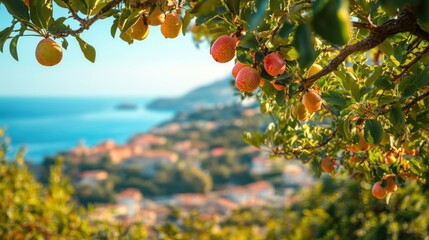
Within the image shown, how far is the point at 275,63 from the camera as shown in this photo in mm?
734

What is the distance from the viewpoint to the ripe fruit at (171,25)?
87 centimetres

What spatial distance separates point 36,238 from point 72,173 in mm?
20386

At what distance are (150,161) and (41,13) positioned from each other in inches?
963

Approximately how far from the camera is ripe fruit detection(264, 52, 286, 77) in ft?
2.40

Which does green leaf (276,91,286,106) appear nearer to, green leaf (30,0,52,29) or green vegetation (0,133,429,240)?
green leaf (30,0,52,29)

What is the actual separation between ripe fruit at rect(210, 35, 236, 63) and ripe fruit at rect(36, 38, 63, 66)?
1.03 feet

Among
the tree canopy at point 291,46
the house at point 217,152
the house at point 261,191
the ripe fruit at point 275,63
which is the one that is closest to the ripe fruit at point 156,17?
the tree canopy at point 291,46

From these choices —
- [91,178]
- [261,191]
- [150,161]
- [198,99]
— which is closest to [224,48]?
[261,191]

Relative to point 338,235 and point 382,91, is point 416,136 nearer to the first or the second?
point 382,91

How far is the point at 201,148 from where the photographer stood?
27844 millimetres

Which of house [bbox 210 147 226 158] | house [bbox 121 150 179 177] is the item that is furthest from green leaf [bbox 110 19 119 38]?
house [bbox 210 147 226 158]

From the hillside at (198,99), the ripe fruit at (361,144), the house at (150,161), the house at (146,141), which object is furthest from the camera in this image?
the hillside at (198,99)

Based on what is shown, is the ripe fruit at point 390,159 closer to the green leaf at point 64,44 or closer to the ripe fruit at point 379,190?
the ripe fruit at point 379,190

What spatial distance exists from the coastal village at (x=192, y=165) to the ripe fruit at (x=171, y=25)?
46.1 feet
